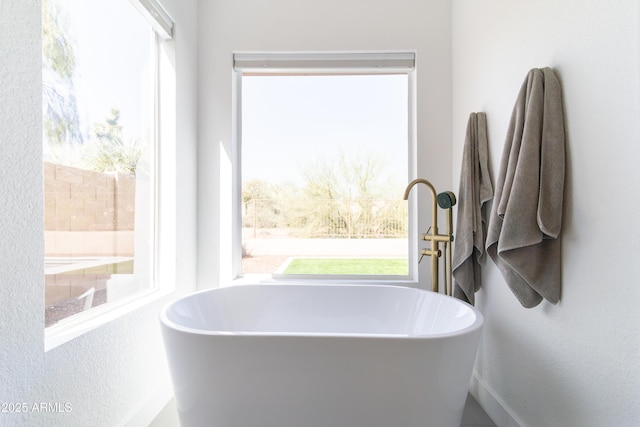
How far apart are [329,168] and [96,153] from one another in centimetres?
143

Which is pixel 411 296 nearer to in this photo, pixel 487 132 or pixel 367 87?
pixel 487 132

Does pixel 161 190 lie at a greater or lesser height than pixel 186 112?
lesser

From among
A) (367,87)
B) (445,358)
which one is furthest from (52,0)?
(445,358)

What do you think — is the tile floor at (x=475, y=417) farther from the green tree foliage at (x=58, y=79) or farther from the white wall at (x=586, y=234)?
the green tree foliage at (x=58, y=79)

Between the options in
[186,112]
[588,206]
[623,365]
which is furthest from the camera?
[186,112]

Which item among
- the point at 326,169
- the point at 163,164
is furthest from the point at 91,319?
the point at 326,169

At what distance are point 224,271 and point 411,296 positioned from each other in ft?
4.22

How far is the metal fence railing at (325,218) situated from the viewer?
2.37 m

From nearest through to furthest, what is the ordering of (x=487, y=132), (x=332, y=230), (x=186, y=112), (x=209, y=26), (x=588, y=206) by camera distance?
(x=588, y=206), (x=487, y=132), (x=186, y=112), (x=209, y=26), (x=332, y=230)

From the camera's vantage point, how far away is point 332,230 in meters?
2.39

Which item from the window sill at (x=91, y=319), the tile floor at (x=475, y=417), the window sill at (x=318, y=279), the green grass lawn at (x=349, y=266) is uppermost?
the green grass lawn at (x=349, y=266)

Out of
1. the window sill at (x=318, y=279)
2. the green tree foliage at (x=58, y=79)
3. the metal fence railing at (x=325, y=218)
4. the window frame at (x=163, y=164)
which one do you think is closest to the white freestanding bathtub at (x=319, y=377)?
the window frame at (x=163, y=164)

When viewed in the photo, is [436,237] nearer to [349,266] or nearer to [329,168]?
[349,266]

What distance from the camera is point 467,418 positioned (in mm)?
1649
